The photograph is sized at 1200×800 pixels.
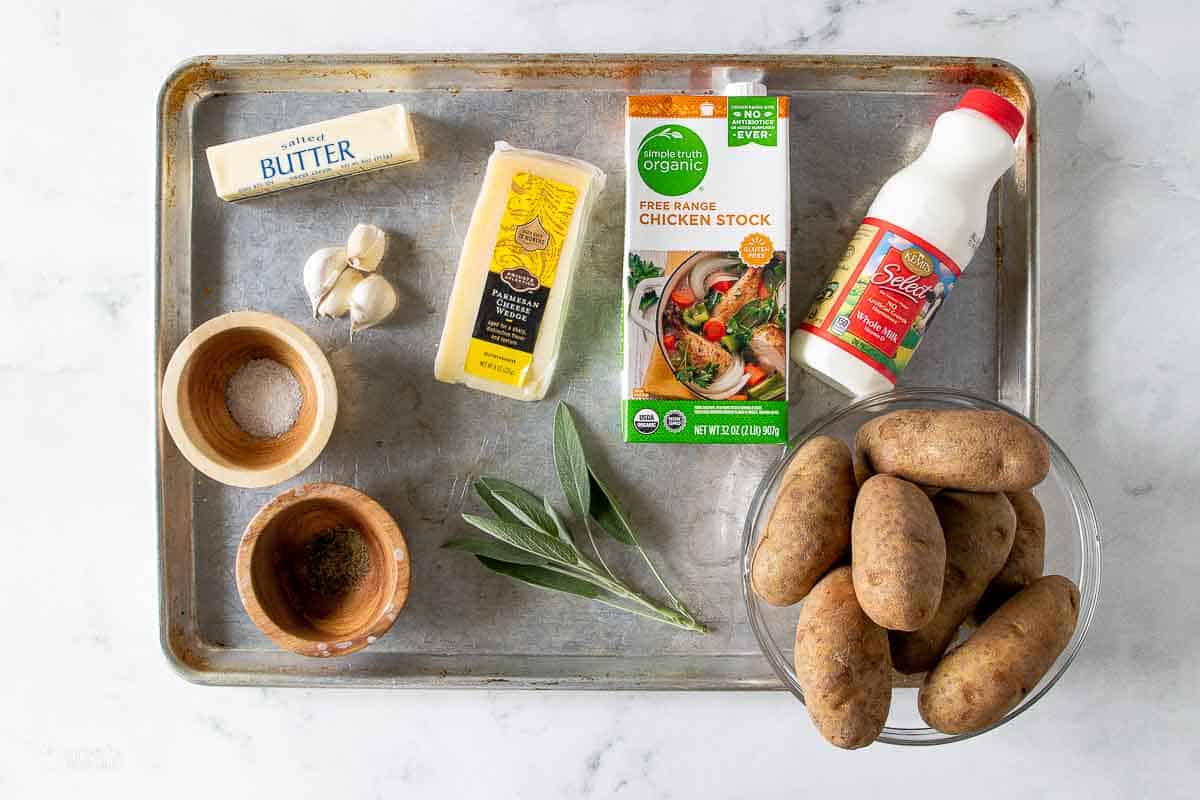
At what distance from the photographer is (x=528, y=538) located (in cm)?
91

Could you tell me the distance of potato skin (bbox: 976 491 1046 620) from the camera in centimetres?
81

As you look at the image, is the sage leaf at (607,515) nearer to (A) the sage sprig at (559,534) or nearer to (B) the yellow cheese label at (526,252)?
(A) the sage sprig at (559,534)

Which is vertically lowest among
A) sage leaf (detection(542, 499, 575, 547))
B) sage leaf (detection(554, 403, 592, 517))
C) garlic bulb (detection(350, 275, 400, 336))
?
sage leaf (detection(542, 499, 575, 547))

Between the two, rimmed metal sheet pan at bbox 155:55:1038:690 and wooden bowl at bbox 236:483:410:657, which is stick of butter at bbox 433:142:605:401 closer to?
rimmed metal sheet pan at bbox 155:55:1038:690

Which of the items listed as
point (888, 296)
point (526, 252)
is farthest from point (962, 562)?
point (526, 252)

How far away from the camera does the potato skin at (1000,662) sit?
2.45 ft

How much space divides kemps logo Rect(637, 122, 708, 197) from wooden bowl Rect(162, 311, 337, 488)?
0.37 m

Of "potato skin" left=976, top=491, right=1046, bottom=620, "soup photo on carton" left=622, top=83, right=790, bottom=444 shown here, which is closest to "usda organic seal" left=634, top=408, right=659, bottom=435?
"soup photo on carton" left=622, top=83, right=790, bottom=444

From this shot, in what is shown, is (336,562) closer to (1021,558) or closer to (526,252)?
(526,252)

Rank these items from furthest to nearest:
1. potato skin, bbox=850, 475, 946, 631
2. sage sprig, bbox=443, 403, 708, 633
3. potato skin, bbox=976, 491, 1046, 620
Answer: sage sprig, bbox=443, 403, 708, 633 < potato skin, bbox=976, 491, 1046, 620 < potato skin, bbox=850, 475, 946, 631

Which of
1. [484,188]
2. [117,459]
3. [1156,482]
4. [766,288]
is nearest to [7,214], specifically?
[117,459]

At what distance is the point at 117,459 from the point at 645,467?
58 cm

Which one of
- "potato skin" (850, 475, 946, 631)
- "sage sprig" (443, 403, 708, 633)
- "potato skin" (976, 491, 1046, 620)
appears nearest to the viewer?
"potato skin" (850, 475, 946, 631)

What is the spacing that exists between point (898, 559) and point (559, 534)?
1.17 ft
